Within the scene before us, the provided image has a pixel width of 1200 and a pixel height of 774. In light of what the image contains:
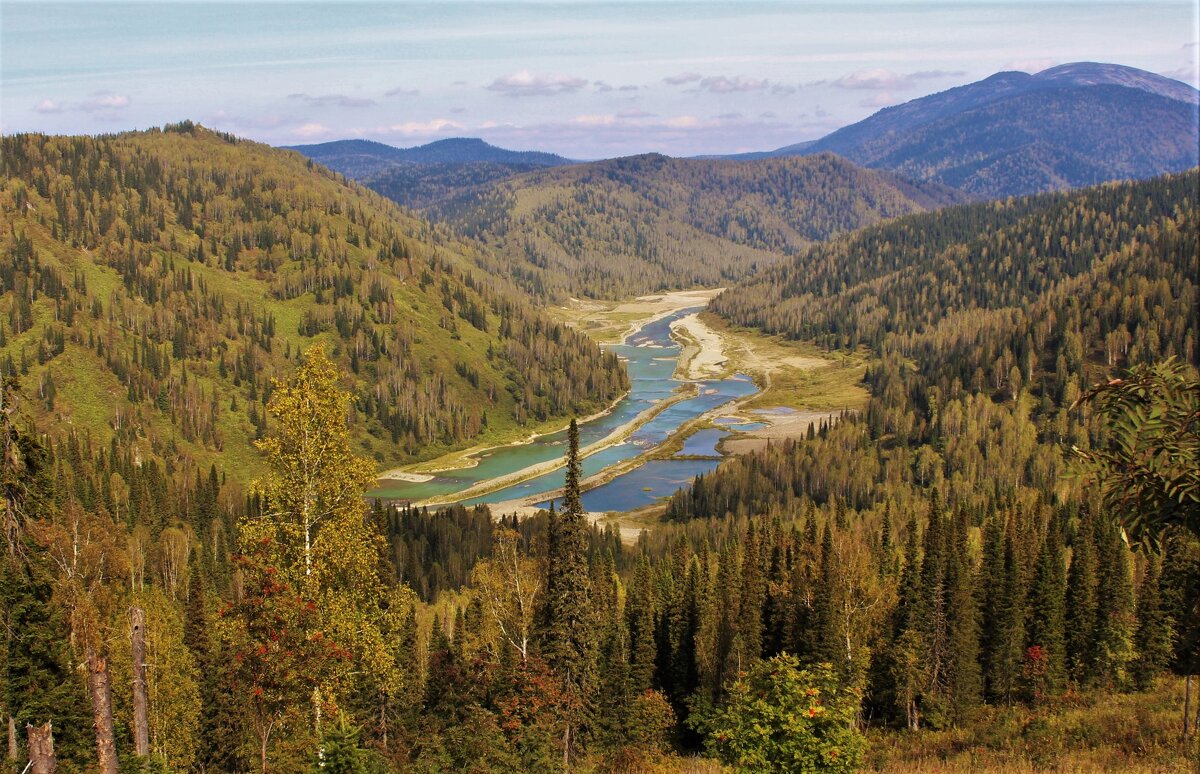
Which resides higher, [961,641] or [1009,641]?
[961,641]

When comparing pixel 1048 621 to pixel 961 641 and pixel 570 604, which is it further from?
pixel 570 604

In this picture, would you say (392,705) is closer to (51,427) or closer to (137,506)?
(137,506)

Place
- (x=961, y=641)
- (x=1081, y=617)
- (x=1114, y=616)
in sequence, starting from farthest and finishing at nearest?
1. (x=1081, y=617)
2. (x=1114, y=616)
3. (x=961, y=641)

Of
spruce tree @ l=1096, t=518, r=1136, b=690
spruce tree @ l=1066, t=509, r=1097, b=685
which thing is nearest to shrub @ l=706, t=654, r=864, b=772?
spruce tree @ l=1096, t=518, r=1136, b=690

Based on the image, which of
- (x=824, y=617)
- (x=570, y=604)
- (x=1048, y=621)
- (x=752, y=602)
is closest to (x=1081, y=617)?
(x=1048, y=621)

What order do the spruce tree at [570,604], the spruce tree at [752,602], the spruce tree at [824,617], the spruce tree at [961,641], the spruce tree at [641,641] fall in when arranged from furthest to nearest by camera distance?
the spruce tree at [641,641], the spruce tree at [752,602], the spruce tree at [961,641], the spruce tree at [824,617], the spruce tree at [570,604]

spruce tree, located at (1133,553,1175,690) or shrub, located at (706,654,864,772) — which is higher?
shrub, located at (706,654,864,772)

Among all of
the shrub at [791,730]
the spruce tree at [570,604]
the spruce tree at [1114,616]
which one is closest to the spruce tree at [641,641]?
the spruce tree at [570,604]

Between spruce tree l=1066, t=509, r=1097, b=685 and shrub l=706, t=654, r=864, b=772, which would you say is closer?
shrub l=706, t=654, r=864, b=772

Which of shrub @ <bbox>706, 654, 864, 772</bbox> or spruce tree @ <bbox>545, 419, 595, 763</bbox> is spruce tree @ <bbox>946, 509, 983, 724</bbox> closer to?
spruce tree @ <bbox>545, 419, 595, 763</bbox>

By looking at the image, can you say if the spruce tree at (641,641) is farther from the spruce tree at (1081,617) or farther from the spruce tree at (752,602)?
the spruce tree at (1081,617)

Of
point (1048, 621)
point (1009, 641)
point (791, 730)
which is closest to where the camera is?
point (791, 730)

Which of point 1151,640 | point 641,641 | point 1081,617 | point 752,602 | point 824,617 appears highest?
point 824,617

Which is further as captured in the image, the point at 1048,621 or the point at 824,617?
the point at 1048,621
